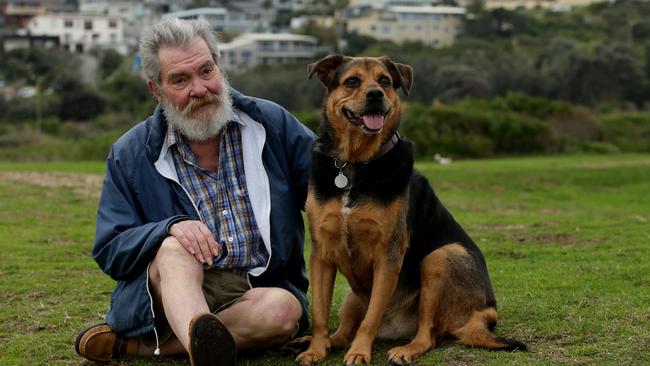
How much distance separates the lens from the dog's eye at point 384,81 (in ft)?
21.2

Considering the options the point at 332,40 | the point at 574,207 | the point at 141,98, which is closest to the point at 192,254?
the point at 574,207

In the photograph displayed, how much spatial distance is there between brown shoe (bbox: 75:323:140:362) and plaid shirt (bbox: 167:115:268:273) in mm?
785

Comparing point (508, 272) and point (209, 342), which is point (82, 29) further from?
point (209, 342)

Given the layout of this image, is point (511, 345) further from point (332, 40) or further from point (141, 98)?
point (332, 40)

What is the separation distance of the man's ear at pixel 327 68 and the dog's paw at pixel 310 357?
175cm

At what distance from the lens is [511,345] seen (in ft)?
20.3

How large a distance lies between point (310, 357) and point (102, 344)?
4.37 feet

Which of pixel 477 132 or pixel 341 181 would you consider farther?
pixel 477 132

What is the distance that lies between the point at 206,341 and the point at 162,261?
2.42 ft

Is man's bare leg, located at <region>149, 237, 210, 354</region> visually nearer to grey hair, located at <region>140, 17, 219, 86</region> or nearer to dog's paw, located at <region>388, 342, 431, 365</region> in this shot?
dog's paw, located at <region>388, 342, 431, 365</region>

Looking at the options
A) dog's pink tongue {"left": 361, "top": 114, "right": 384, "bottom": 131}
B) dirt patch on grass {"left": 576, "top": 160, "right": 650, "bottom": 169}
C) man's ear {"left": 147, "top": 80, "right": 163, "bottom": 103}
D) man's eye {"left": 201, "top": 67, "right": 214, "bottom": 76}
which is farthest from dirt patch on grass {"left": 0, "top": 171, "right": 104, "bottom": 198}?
dirt patch on grass {"left": 576, "top": 160, "right": 650, "bottom": 169}

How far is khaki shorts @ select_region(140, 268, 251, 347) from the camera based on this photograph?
6.43 m

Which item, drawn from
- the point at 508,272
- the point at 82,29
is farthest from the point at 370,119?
the point at 82,29

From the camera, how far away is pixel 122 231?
6523 mm
